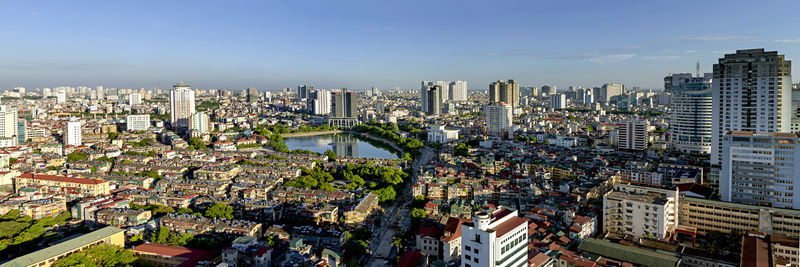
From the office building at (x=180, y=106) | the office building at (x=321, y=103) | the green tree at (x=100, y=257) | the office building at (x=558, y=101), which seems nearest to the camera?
Result: the green tree at (x=100, y=257)

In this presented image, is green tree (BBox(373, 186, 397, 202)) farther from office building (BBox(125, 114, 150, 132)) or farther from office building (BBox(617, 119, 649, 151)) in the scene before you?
office building (BBox(125, 114, 150, 132))

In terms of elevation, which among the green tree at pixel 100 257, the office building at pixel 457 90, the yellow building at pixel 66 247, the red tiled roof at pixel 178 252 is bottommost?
the red tiled roof at pixel 178 252

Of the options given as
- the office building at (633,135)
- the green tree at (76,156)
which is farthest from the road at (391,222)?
the green tree at (76,156)

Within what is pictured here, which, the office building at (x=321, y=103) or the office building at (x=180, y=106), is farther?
the office building at (x=321, y=103)

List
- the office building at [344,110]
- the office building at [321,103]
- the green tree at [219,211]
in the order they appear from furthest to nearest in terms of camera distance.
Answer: the office building at [321,103]
the office building at [344,110]
the green tree at [219,211]

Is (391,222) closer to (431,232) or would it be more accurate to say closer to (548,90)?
(431,232)

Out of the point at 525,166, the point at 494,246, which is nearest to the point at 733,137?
the point at 525,166

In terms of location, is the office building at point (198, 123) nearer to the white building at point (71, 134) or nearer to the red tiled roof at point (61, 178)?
the white building at point (71, 134)

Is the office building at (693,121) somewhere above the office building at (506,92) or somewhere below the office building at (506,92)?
below
